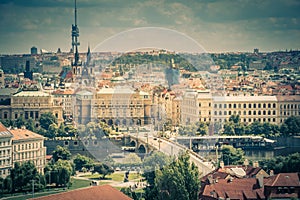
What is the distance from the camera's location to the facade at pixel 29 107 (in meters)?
32.0

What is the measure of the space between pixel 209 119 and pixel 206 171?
12.5 m

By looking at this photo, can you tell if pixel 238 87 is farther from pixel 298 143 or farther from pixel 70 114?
pixel 298 143

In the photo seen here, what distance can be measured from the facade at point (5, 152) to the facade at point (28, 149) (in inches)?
4.5

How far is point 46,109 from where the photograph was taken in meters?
32.6

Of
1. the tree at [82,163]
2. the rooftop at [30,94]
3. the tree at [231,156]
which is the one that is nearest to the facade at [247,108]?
the rooftop at [30,94]

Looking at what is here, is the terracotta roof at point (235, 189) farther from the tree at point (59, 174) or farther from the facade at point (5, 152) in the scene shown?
the facade at point (5, 152)

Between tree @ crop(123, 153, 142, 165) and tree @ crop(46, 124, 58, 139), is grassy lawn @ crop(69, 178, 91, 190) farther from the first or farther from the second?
tree @ crop(46, 124, 58, 139)

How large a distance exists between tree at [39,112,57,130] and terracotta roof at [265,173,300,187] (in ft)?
56.0

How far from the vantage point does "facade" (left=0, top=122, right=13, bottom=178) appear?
18.7 metres

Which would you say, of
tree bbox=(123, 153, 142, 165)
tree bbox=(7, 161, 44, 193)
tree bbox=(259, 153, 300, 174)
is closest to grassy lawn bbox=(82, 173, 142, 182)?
tree bbox=(123, 153, 142, 165)

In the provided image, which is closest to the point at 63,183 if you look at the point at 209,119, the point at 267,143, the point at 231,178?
the point at 231,178

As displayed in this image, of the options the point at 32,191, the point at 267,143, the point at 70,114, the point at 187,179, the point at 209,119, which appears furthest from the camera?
the point at 70,114

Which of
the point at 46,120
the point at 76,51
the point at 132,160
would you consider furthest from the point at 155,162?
the point at 76,51

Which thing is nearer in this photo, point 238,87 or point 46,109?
point 46,109
